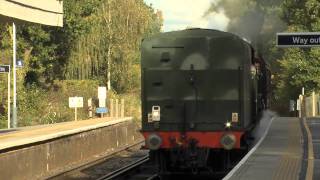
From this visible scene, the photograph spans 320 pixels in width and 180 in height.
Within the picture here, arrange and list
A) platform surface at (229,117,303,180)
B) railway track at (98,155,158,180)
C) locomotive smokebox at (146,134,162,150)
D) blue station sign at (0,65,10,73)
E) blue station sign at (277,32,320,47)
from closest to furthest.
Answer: platform surface at (229,117,303,180), blue station sign at (277,32,320,47), locomotive smokebox at (146,134,162,150), railway track at (98,155,158,180), blue station sign at (0,65,10,73)

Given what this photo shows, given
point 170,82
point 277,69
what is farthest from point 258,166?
point 277,69

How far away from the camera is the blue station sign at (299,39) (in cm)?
1296

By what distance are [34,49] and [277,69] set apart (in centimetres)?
2870

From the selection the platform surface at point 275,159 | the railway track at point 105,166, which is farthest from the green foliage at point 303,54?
the platform surface at point 275,159

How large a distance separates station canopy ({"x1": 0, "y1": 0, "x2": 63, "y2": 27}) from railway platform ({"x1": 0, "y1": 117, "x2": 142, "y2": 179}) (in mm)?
3110

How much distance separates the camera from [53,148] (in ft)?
55.6

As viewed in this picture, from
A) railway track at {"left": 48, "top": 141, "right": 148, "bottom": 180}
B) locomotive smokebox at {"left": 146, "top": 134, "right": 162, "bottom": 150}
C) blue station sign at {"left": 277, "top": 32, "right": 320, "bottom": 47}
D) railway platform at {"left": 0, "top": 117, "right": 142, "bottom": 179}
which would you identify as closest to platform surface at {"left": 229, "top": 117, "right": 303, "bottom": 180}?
locomotive smokebox at {"left": 146, "top": 134, "right": 162, "bottom": 150}

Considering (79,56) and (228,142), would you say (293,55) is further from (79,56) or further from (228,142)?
(228,142)

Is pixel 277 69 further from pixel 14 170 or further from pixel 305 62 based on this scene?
pixel 14 170

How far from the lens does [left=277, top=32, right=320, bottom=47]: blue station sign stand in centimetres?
1296

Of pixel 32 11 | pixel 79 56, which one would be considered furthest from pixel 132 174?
pixel 79 56

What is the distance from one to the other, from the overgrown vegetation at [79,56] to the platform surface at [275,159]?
20.8 metres

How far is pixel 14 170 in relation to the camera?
14086 mm

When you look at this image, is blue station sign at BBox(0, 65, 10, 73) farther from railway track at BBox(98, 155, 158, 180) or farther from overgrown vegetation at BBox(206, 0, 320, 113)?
overgrown vegetation at BBox(206, 0, 320, 113)
